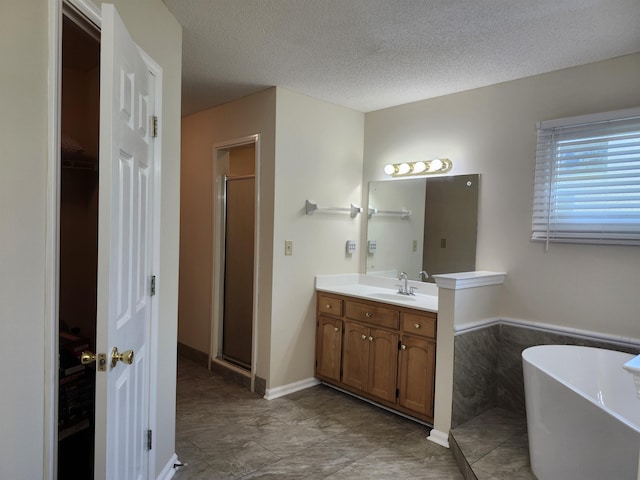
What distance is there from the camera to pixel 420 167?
11.6 ft

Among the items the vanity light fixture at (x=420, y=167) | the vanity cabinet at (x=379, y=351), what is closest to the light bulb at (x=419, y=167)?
the vanity light fixture at (x=420, y=167)

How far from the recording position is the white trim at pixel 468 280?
8.77 feet

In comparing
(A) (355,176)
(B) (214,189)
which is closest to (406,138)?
(A) (355,176)

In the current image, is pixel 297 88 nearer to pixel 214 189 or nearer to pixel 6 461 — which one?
pixel 214 189

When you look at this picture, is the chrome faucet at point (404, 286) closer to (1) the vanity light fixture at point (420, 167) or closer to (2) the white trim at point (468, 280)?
(2) the white trim at point (468, 280)

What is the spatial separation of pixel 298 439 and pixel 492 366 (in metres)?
1.45

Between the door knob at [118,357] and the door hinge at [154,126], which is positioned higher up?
the door hinge at [154,126]

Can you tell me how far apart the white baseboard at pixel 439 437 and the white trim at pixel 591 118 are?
2.14m

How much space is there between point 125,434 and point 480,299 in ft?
7.43

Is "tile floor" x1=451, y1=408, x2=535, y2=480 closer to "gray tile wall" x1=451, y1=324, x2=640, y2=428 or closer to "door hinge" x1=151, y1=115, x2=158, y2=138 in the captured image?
"gray tile wall" x1=451, y1=324, x2=640, y2=428

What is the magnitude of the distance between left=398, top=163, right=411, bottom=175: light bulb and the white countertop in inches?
37.1

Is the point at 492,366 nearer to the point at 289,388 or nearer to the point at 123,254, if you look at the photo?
the point at 289,388

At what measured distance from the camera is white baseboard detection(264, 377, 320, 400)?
3.40 meters

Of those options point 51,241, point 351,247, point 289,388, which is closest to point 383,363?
point 289,388
